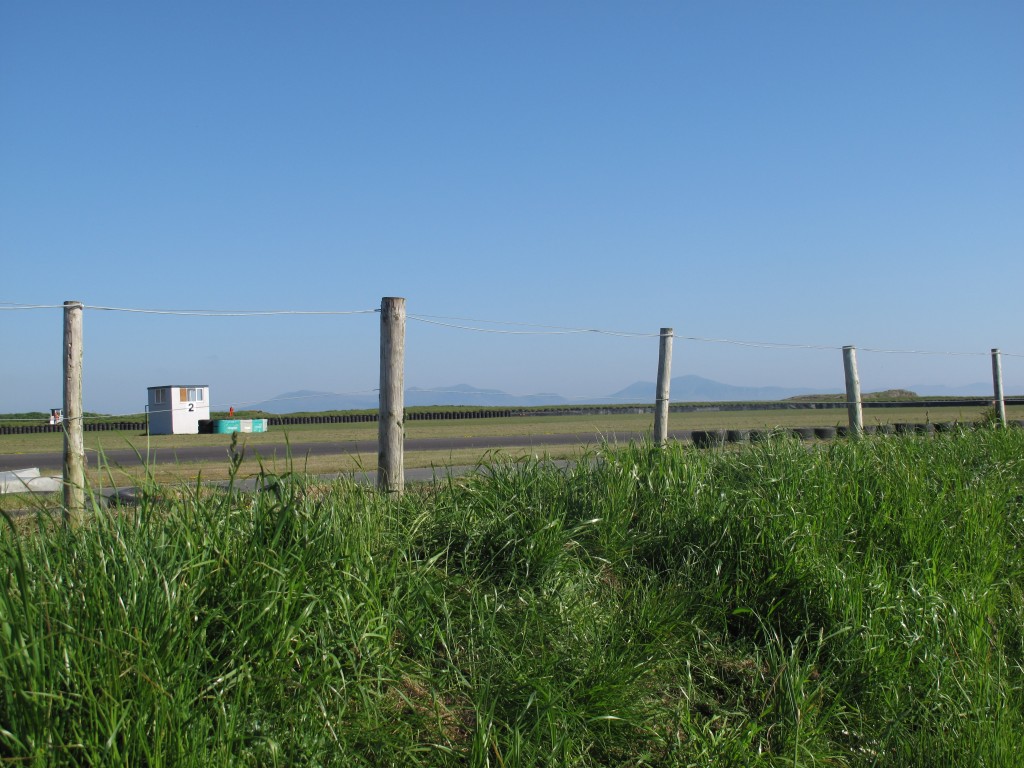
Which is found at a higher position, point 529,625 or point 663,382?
point 663,382

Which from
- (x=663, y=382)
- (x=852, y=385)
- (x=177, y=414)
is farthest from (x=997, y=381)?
(x=177, y=414)

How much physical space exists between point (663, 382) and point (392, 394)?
4125 millimetres

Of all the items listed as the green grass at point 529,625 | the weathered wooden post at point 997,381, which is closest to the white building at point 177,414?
the weathered wooden post at point 997,381

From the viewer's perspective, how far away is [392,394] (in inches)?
275

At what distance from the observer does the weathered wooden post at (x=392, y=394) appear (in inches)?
268

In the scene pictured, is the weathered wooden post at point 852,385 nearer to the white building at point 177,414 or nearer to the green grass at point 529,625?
the green grass at point 529,625

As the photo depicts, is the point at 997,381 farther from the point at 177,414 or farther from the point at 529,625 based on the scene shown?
the point at 177,414

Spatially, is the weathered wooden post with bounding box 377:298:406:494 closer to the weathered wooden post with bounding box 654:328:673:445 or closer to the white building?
the weathered wooden post with bounding box 654:328:673:445

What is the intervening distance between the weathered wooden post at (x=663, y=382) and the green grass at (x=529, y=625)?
217cm

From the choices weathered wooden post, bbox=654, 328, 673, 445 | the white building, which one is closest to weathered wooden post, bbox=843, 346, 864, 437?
weathered wooden post, bbox=654, 328, 673, 445

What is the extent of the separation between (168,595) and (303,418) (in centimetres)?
5760

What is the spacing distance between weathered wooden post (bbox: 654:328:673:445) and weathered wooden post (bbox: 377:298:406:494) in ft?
12.6

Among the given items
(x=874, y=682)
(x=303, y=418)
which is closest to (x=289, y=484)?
(x=874, y=682)

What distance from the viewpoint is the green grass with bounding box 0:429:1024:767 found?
3588 mm
